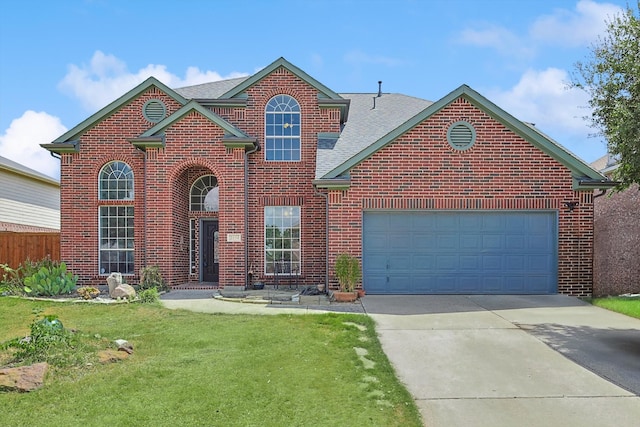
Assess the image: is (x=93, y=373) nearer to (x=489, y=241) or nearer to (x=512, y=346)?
(x=512, y=346)

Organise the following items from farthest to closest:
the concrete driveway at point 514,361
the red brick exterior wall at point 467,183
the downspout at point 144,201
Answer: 1. the downspout at point 144,201
2. the red brick exterior wall at point 467,183
3. the concrete driveway at point 514,361

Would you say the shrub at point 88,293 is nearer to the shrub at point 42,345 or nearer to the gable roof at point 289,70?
the shrub at point 42,345

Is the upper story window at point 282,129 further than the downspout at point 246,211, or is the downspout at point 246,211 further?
the upper story window at point 282,129

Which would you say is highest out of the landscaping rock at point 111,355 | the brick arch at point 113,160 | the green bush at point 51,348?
the brick arch at point 113,160

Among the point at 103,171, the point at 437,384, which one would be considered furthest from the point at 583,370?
the point at 103,171

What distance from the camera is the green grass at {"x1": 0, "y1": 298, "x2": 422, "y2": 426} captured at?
5074mm

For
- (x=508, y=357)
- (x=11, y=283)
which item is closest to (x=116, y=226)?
(x=11, y=283)

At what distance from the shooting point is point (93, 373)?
251 inches

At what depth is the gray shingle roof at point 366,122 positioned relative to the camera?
14398 millimetres

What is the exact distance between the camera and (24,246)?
16578mm

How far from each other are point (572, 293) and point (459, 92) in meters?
6.17

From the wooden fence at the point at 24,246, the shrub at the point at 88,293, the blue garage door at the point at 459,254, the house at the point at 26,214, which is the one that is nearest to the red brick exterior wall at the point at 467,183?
the blue garage door at the point at 459,254

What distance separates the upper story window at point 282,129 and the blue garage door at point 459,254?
4087 mm

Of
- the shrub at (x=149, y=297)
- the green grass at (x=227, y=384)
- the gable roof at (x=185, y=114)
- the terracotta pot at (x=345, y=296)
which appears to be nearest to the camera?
the green grass at (x=227, y=384)
